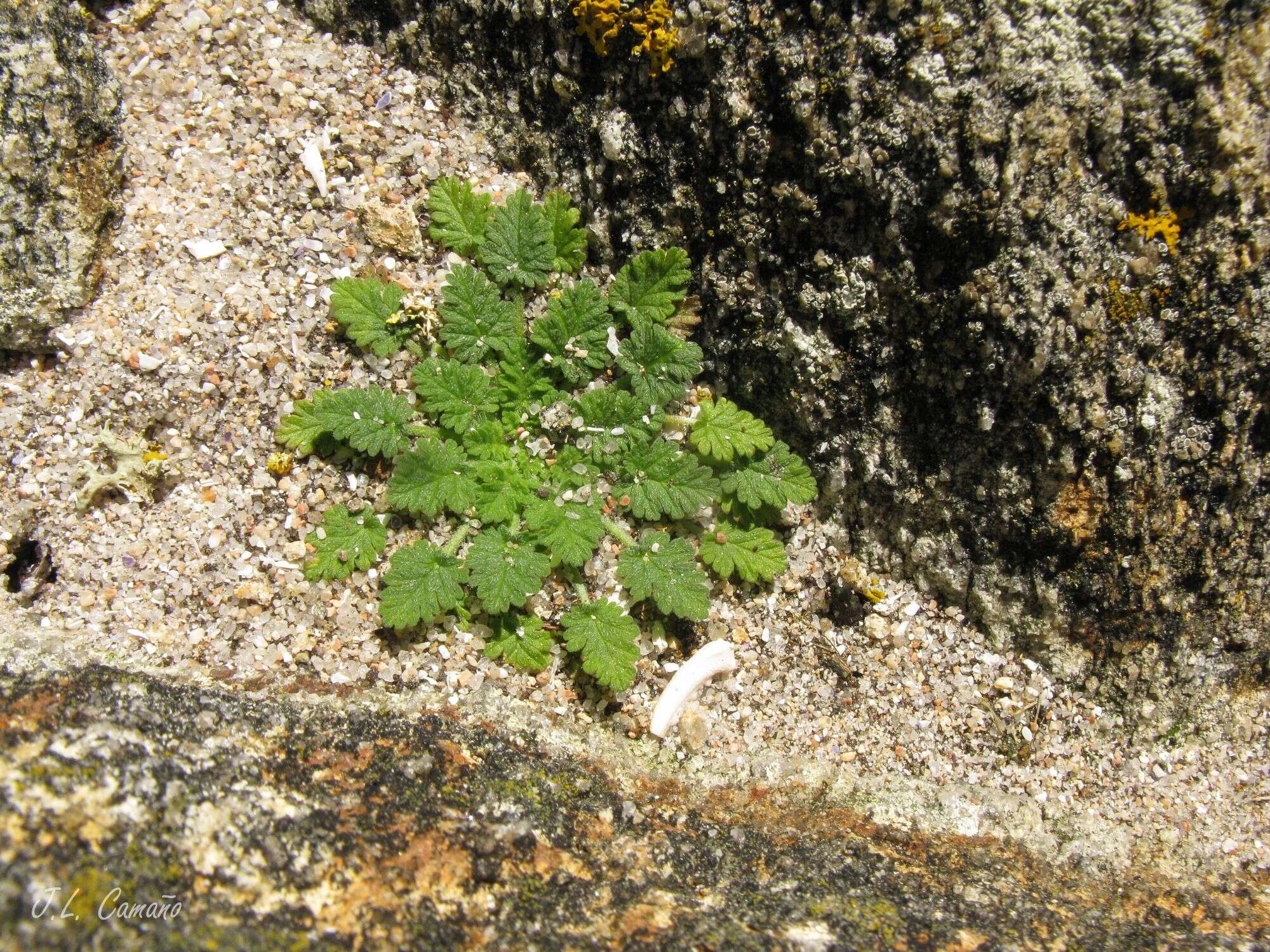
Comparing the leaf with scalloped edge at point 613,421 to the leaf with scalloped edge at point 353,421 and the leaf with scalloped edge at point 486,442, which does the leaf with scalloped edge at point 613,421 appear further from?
the leaf with scalloped edge at point 353,421

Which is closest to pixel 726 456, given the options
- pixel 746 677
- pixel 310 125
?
pixel 746 677

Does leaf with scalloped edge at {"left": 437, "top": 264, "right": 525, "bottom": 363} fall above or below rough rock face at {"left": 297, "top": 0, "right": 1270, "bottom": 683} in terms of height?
below

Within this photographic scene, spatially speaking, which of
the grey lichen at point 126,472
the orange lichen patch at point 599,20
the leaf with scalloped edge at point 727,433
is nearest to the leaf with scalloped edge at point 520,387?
the leaf with scalloped edge at point 727,433

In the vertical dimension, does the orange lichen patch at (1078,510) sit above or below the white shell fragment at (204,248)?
above

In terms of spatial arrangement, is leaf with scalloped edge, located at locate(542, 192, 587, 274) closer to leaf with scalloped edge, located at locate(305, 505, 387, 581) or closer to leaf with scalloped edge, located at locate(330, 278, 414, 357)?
leaf with scalloped edge, located at locate(330, 278, 414, 357)
